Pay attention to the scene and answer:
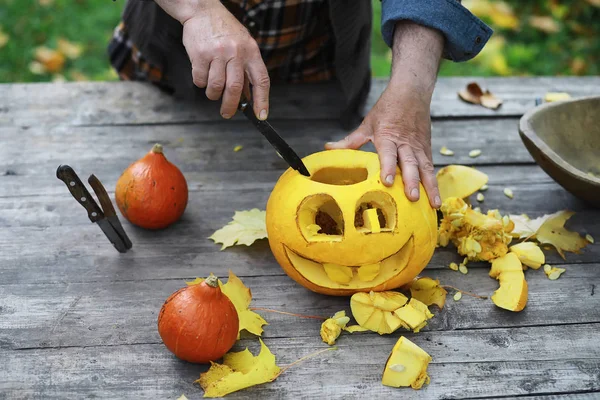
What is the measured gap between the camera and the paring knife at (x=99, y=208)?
1318 mm

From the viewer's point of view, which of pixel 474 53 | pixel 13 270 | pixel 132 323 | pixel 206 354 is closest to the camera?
pixel 206 354

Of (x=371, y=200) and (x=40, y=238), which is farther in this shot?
(x=40, y=238)

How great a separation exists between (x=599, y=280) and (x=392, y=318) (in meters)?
0.51

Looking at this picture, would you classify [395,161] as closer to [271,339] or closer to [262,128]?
[262,128]

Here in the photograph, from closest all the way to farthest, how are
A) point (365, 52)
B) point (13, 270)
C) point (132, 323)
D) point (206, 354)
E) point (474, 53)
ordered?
point (206, 354) < point (132, 323) < point (13, 270) < point (474, 53) < point (365, 52)

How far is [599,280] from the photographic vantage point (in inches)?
56.2

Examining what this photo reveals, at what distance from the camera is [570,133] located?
5.42ft

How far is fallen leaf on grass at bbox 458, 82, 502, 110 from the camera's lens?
2.06m

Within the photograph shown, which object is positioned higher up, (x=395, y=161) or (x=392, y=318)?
(x=395, y=161)

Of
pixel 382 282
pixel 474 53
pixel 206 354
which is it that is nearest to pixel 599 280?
pixel 382 282

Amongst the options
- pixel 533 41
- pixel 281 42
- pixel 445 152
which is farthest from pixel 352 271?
pixel 533 41

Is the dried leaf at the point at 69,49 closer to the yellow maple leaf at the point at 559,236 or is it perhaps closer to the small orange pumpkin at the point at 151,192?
the small orange pumpkin at the point at 151,192

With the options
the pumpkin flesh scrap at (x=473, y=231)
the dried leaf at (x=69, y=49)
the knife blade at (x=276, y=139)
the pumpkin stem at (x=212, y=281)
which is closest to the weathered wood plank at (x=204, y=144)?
the pumpkin flesh scrap at (x=473, y=231)

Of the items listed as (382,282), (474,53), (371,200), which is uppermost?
(474,53)
